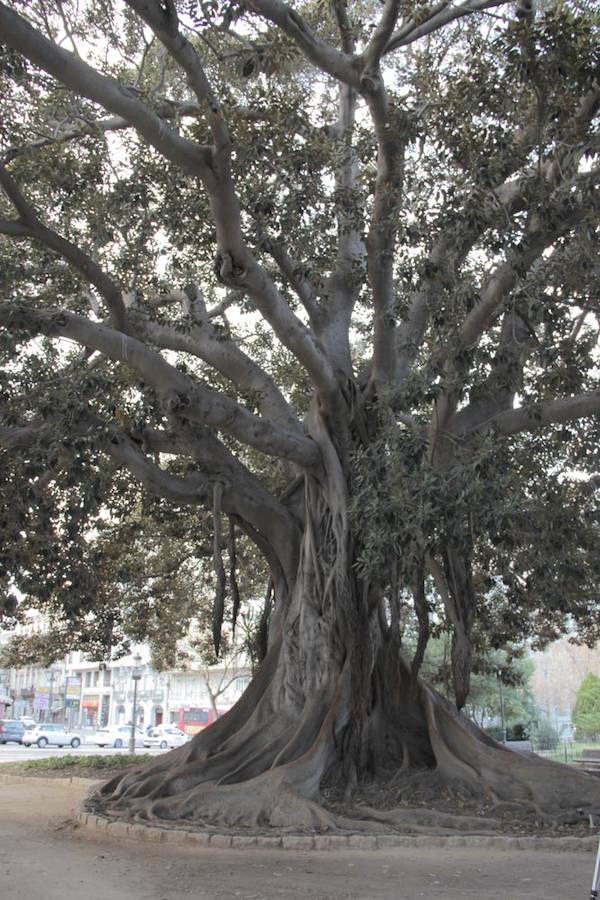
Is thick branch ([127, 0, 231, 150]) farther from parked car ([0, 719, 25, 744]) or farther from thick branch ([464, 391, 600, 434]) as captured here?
parked car ([0, 719, 25, 744])

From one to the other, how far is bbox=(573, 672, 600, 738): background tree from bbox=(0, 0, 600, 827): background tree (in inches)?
1299

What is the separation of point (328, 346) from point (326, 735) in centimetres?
464

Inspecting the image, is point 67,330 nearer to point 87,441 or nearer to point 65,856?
point 87,441

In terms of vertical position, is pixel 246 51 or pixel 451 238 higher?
pixel 246 51

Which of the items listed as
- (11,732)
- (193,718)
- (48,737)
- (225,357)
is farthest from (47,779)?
(193,718)

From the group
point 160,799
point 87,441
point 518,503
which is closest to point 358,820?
point 160,799

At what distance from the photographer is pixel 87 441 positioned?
8352mm

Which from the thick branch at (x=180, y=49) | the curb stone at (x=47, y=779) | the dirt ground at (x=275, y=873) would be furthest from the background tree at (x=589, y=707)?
the thick branch at (x=180, y=49)

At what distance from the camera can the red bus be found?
165 ft

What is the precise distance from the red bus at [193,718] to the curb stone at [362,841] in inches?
1749

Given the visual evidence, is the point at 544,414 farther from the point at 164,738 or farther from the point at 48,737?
the point at 164,738

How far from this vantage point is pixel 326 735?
27.9ft

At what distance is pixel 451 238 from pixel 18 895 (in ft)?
20.1

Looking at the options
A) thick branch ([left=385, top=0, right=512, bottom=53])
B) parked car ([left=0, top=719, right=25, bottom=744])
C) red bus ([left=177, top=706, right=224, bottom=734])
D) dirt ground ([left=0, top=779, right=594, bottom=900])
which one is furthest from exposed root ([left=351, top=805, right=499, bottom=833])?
red bus ([left=177, top=706, right=224, bottom=734])
